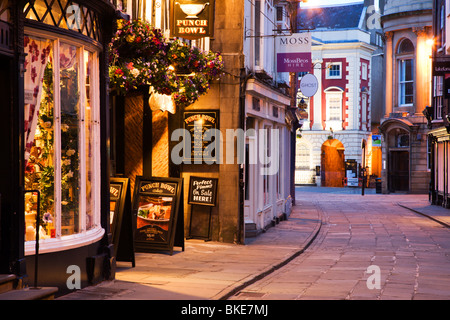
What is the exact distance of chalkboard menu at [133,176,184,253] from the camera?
13.6m

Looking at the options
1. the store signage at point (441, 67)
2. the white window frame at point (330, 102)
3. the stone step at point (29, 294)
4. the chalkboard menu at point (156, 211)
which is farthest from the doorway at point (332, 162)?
the stone step at point (29, 294)

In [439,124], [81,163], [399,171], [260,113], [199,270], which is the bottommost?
[199,270]

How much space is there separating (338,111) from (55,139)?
49876 millimetres

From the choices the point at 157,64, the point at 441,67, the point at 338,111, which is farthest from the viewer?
the point at 338,111

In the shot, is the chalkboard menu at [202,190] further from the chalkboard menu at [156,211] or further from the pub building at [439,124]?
the pub building at [439,124]

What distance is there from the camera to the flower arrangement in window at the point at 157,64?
12219 mm

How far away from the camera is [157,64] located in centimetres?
1317

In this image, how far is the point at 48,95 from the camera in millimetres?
8953

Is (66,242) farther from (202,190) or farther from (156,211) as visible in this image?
(202,190)

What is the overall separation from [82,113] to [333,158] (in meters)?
50.2

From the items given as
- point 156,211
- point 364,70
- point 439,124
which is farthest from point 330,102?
point 156,211

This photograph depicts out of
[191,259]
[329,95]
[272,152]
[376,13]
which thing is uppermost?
[376,13]
